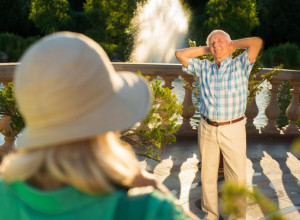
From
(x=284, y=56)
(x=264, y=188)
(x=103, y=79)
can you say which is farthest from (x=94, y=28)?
(x=103, y=79)

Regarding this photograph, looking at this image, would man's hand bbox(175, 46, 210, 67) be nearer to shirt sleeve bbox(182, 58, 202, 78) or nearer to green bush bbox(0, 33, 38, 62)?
shirt sleeve bbox(182, 58, 202, 78)

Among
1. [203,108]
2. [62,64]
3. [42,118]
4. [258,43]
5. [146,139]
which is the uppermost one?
[62,64]

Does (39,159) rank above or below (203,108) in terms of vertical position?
above

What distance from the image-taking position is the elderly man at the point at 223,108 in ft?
13.2

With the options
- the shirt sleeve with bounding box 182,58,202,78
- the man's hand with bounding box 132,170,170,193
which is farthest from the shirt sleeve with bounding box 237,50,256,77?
the man's hand with bounding box 132,170,170,193

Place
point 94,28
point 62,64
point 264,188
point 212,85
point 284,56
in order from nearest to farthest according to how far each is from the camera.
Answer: point 62,64, point 212,85, point 264,188, point 284,56, point 94,28

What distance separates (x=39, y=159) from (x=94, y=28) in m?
39.4

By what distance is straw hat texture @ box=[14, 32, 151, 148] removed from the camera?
3.86ft

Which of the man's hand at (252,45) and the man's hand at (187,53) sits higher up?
the man's hand at (252,45)

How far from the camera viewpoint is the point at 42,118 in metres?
1.22

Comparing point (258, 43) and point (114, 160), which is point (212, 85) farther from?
point (114, 160)

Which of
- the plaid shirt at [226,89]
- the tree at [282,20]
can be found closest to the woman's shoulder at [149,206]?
the plaid shirt at [226,89]

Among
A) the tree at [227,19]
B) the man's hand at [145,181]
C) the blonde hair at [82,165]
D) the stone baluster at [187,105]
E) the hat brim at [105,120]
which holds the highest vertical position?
the hat brim at [105,120]

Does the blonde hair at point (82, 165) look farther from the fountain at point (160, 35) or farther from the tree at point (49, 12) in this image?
the tree at point (49, 12)
